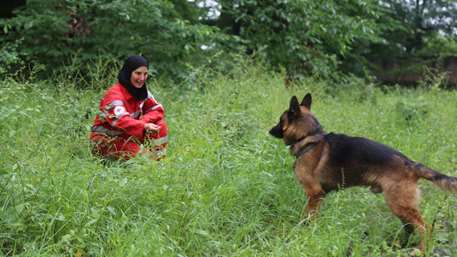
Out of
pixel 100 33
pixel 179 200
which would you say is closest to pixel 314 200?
pixel 179 200

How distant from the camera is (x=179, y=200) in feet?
12.1

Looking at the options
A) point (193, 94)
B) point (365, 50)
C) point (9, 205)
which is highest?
point (9, 205)

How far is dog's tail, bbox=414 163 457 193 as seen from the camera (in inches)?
152

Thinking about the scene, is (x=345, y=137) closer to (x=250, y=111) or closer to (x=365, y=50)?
(x=250, y=111)

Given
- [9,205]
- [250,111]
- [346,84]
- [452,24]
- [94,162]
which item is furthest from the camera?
[452,24]

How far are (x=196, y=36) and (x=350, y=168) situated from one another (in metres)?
4.84

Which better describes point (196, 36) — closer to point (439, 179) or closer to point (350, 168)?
point (350, 168)

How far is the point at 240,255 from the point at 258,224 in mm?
565

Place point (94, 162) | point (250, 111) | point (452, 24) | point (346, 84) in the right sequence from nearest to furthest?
point (94, 162) < point (250, 111) < point (346, 84) < point (452, 24)

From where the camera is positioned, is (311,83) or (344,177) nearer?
(344,177)

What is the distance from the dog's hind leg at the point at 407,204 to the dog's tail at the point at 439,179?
0.32 ft

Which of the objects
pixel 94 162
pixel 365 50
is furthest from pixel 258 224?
pixel 365 50

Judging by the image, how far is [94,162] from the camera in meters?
4.18

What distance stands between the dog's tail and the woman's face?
272 centimetres
